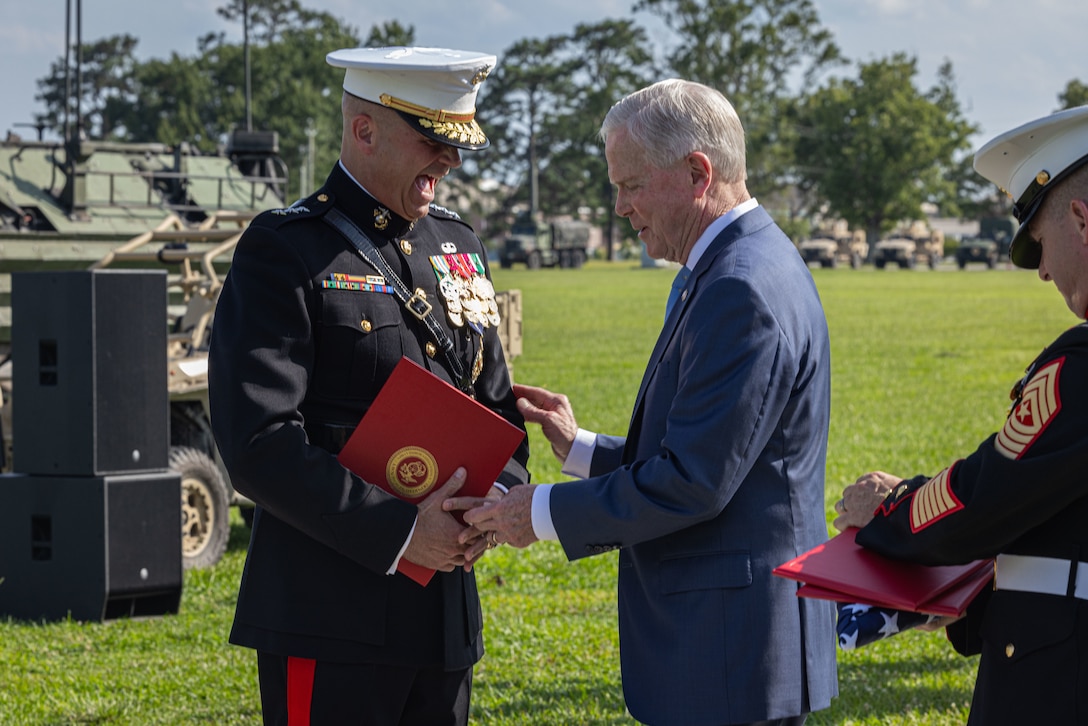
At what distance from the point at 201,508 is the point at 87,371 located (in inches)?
70.0

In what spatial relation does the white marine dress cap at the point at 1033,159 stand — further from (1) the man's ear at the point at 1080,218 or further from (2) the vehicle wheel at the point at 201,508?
(2) the vehicle wheel at the point at 201,508

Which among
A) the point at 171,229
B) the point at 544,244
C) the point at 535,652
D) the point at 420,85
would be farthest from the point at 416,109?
the point at 544,244

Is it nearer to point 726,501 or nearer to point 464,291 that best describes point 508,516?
point 726,501

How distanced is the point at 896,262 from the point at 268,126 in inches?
1317

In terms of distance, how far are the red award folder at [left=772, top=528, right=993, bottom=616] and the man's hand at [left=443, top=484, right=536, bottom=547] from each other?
0.61m

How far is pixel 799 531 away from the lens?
276 centimetres

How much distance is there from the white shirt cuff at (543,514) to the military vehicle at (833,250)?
55.8 metres

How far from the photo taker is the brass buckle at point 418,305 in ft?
10.1

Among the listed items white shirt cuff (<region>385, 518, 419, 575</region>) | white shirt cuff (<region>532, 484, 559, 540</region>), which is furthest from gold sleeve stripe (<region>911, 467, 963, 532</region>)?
white shirt cuff (<region>385, 518, 419, 575</region>)

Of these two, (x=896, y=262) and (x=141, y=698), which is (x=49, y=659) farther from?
(x=896, y=262)

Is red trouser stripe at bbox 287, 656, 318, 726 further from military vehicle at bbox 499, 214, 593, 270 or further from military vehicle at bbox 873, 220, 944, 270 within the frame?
military vehicle at bbox 873, 220, 944, 270

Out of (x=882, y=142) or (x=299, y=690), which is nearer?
(x=299, y=690)

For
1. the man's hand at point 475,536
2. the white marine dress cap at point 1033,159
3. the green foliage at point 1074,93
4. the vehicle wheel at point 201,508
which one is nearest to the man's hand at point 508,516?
the man's hand at point 475,536

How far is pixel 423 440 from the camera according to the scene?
2.89 meters
